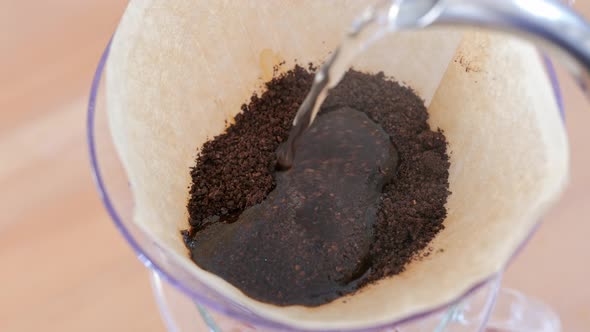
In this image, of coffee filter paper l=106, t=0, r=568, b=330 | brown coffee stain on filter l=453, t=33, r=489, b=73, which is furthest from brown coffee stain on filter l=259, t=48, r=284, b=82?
brown coffee stain on filter l=453, t=33, r=489, b=73

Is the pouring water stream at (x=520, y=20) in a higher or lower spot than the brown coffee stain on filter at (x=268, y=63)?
higher

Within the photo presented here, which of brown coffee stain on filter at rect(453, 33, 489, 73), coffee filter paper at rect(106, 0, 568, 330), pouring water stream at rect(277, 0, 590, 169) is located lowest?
coffee filter paper at rect(106, 0, 568, 330)

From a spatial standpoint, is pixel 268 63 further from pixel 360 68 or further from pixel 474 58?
pixel 474 58

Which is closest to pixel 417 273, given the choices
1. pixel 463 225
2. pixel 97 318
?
pixel 463 225

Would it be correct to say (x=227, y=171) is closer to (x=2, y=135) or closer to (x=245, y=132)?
(x=245, y=132)

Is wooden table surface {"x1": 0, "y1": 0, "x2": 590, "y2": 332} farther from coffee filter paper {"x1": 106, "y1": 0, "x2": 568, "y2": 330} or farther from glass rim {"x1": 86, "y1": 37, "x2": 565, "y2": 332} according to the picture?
glass rim {"x1": 86, "y1": 37, "x2": 565, "y2": 332}

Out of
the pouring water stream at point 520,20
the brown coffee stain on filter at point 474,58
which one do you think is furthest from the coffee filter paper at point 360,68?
the pouring water stream at point 520,20

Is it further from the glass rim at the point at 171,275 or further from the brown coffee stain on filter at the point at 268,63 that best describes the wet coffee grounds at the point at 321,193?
the glass rim at the point at 171,275
